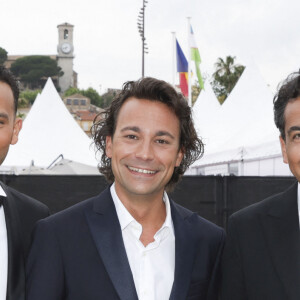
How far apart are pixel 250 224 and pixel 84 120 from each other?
93.5m

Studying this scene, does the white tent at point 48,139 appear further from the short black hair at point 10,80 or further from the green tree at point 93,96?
the green tree at point 93,96

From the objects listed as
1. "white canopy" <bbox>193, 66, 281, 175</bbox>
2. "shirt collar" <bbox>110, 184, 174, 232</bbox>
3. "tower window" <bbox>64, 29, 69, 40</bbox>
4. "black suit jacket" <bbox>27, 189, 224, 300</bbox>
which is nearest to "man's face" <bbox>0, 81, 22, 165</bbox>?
"black suit jacket" <bbox>27, 189, 224, 300</bbox>

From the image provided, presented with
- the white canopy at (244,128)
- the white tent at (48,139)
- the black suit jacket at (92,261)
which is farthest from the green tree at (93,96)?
the black suit jacket at (92,261)

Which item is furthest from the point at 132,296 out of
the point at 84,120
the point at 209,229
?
the point at 84,120

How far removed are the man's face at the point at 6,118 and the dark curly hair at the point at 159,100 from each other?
54 centimetres

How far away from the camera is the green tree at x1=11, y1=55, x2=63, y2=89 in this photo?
128 m

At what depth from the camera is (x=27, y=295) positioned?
2551 millimetres

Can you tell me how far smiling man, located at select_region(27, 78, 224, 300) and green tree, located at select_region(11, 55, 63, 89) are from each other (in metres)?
129

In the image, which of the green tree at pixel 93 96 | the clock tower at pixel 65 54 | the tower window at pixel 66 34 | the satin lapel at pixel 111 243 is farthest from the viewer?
the tower window at pixel 66 34

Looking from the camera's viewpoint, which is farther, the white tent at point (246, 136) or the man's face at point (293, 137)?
the white tent at point (246, 136)

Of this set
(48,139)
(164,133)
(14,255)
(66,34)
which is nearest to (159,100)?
(164,133)

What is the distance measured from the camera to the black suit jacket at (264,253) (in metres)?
2.62

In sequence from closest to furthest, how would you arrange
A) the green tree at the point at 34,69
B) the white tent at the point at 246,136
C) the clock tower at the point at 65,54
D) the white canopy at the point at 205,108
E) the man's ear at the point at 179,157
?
1. the man's ear at the point at 179,157
2. the white tent at the point at 246,136
3. the white canopy at the point at 205,108
4. the green tree at the point at 34,69
5. the clock tower at the point at 65,54

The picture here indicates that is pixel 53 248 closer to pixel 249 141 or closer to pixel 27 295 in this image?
pixel 27 295
